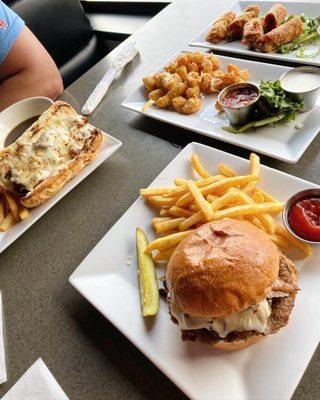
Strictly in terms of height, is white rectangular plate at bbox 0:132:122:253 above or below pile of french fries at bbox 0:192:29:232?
below

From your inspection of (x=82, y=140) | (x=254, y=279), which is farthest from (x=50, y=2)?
(x=254, y=279)

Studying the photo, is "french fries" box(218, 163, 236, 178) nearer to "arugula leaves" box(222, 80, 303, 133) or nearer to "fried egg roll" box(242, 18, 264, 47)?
"arugula leaves" box(222, 80, 303, 133)

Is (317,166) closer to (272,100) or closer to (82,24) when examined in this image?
(272,100)

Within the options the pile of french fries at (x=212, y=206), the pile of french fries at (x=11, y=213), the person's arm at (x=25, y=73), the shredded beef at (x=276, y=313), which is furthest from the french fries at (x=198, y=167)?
the person's arm at (x=25, y=73)

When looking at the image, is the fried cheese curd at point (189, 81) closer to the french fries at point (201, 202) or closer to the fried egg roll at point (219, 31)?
the fried egg roll at point (219, 31)

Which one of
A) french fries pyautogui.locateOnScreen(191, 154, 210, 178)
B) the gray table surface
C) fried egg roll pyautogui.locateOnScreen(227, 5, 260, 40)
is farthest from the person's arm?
french fries pyautogui.locateOnScreen(191, 154, 210, 178)

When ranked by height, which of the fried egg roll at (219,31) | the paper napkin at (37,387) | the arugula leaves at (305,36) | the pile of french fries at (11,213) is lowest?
the arugula leaves at (305,36)
